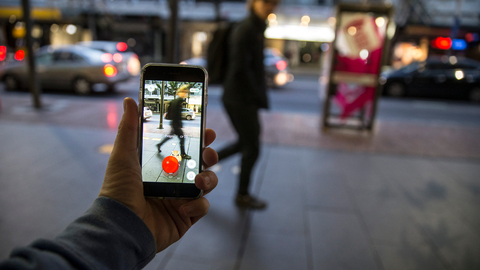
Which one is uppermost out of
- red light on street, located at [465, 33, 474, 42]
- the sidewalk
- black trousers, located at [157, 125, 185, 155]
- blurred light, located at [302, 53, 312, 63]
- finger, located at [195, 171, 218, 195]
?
red light on street, located at [465, 33, 474, 42]

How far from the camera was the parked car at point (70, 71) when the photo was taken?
37.7ft

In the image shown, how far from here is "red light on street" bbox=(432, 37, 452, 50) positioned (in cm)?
2055

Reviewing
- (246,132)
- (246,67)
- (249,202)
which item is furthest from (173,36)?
(249,202)

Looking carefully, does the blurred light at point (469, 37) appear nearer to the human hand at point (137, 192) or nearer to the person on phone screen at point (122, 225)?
the person on phone screen at point (122, 225)

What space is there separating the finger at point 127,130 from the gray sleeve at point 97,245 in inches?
8.2

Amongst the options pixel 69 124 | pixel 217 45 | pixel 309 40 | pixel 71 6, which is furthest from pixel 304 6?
pixel 217 45

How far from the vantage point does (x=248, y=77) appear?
11.0 feet

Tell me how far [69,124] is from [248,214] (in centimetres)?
496

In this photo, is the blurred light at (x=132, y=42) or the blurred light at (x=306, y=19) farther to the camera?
the blurred light at (x=132, y=42)

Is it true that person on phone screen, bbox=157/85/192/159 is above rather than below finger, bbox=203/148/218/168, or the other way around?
above

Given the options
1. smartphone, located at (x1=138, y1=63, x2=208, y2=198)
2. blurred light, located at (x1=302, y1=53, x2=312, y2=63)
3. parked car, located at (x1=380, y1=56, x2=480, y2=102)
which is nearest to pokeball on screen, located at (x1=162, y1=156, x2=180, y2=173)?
smartphone, located at (x1=138, y1=63, x2=208, y2=198)

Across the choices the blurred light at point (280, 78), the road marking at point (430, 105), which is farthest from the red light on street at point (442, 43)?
the blurred light at point (280, 78)

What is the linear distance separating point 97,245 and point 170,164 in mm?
563

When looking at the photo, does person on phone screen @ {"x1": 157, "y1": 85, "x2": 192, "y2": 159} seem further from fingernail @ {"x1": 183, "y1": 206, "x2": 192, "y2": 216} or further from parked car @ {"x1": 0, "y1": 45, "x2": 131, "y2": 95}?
parked car @ {"x1": 0, "y1": 45, "x2": 131, "y2": 95}
